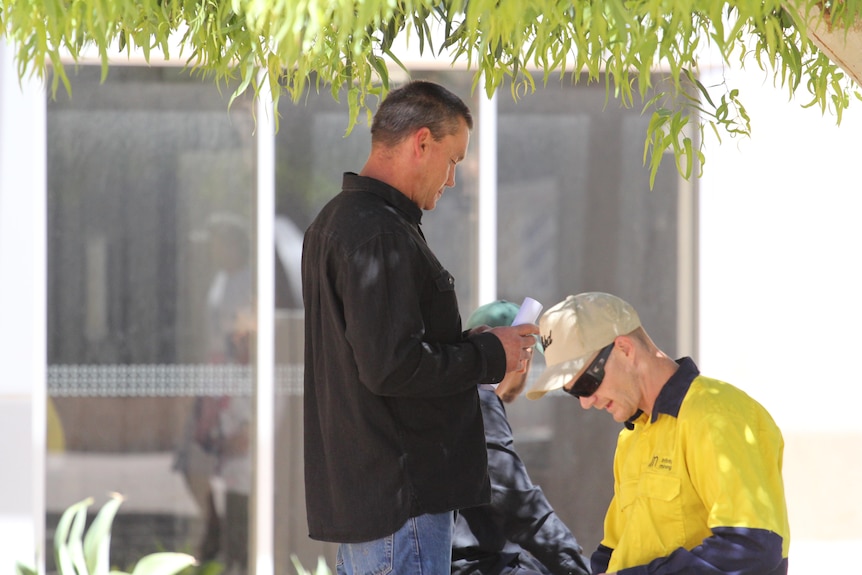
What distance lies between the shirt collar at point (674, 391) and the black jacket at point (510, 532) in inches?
30.1

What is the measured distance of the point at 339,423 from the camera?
2949 mm

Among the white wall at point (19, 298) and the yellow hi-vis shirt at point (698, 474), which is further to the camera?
the white wall at point (19, 298)

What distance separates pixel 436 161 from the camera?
3113 mm

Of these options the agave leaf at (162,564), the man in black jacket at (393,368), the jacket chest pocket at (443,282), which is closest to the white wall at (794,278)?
the agave leaf at (162,564)

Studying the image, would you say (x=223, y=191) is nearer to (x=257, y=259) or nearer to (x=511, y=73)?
(x=257, y=259)

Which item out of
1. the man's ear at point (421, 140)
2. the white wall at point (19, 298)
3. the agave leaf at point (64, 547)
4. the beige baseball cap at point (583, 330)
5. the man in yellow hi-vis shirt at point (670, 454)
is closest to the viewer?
the man in yellow hi-vis shirt at point (670, 454)

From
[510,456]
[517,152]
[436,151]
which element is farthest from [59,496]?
[436,151]

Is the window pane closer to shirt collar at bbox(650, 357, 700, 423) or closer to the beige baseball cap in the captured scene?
the beige baseball cap

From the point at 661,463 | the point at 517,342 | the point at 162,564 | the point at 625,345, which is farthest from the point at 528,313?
the point at 162,564

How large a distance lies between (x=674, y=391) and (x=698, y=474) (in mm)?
224

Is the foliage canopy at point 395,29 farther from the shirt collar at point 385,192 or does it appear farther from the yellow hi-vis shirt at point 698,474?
the yellow hi-vis shirt at point 698,474

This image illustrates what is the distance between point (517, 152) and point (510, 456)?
308 centimetres

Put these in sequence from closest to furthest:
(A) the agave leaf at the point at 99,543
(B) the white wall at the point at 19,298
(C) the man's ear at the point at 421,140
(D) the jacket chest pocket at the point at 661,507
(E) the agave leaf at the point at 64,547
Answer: (D) the jacket chest pocket at the point at 661,507, (C) the man's ear at the point at 421,140, (E) the agave leaf at the point at 64,547, (A) the agave leaf at the point at 99,543, (B) the white wall at the point at 19,298

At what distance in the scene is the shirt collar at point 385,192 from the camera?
9.98 feet
